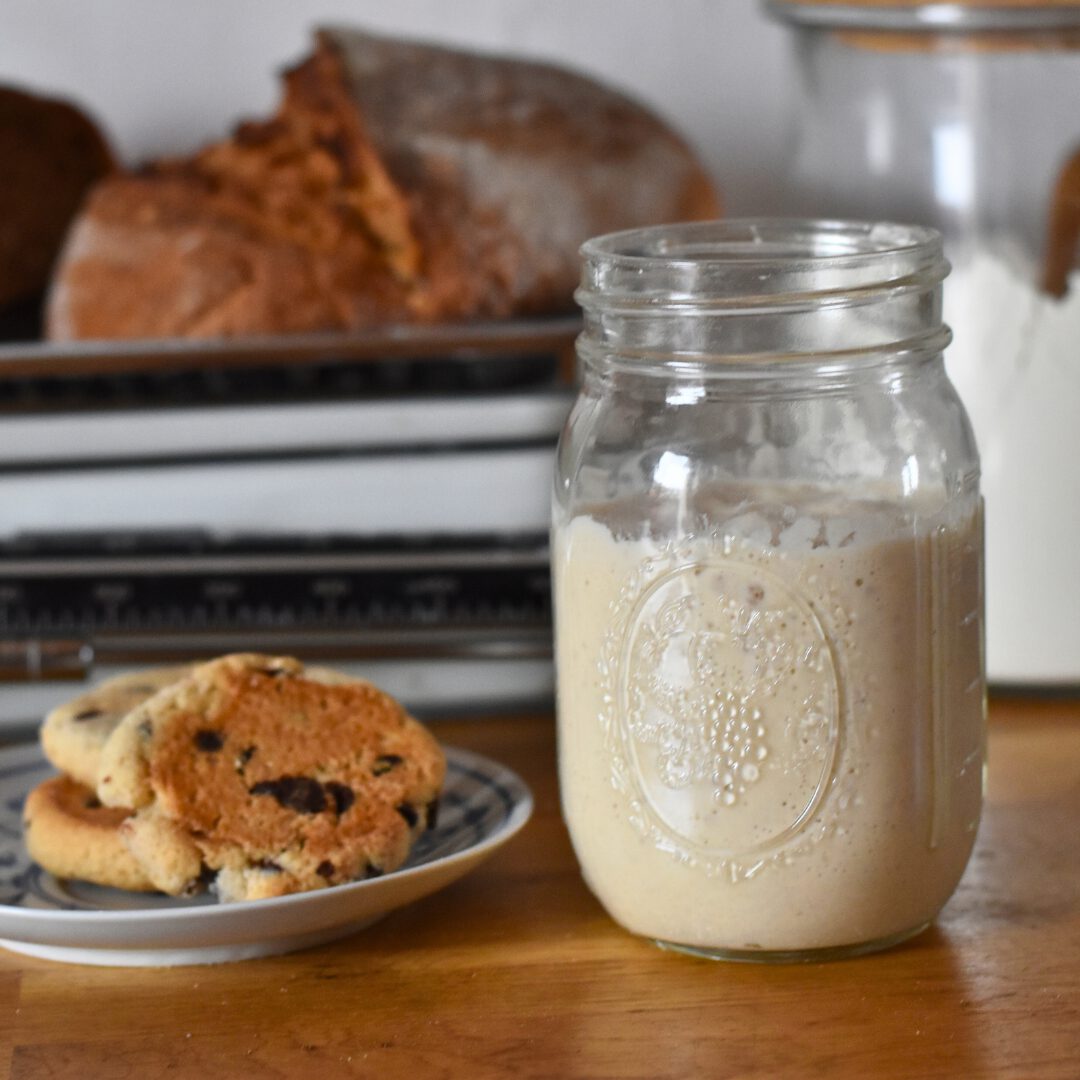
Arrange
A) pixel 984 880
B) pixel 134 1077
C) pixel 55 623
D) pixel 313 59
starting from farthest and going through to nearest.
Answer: pixel 313 59 < pixel 55 623 < pixel 984 880 < pixel 134 1077

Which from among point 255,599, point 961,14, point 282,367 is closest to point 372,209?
point 282,367

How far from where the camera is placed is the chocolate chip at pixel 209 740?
24.9 inches

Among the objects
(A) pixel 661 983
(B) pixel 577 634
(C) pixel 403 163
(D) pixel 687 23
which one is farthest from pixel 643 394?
(D) pixel 687 23

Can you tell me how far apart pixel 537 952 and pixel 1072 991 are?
20cm

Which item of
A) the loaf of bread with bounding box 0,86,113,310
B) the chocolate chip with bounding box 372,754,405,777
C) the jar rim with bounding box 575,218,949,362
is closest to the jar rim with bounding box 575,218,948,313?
the jar rim with bounding box 575,218,949,362

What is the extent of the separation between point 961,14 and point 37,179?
0.62m

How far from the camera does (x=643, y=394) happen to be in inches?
24.0

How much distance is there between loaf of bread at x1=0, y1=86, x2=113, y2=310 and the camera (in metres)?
1.07

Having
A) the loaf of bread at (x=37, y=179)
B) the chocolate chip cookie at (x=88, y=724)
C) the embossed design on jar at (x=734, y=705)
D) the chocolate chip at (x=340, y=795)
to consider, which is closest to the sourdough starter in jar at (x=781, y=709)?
the embossed design on jar at (x=734, y=705)

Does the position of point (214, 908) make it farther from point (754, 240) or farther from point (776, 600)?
point (754, 240)

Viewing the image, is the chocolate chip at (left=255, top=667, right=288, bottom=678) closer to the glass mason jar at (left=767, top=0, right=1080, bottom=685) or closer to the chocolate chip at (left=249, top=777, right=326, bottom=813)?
the chocolate chip at (left=249, top=777, right=326, bottom=813)

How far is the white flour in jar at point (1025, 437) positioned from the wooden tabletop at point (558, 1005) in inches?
8.9

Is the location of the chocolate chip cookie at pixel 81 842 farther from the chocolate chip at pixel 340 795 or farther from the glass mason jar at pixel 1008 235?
the glass mason jar at pixel 1008 235

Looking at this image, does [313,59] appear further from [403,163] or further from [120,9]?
[120,9]
